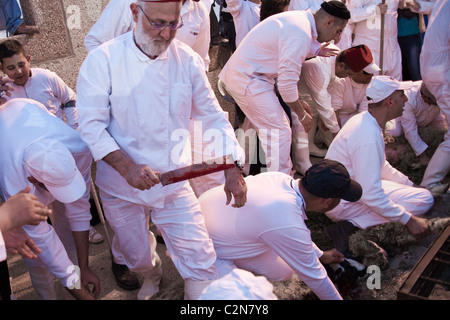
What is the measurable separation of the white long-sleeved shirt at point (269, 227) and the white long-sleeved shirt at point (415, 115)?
2.37m

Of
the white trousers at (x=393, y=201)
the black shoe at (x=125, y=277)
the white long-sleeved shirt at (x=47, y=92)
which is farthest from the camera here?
the white long-sleeved shirt at (x=47, y=92)

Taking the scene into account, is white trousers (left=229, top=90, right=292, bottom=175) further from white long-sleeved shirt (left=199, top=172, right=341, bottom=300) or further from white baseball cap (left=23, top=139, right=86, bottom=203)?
white baseball cap (left=23, top=139, right=86, bottom=203)

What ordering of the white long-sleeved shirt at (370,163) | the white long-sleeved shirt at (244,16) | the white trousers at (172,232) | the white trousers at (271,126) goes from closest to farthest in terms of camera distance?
the white trousers at (172,232), the white long-sleeved shirt at (370,163), the white trousers at (271,126), the white long-sleeved shirt at (244,16)

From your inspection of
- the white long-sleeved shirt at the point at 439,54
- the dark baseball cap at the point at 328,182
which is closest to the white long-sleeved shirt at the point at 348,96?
the white long-sleeved shirt at the point at 439,54

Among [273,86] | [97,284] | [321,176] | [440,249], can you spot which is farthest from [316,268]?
[273,86]

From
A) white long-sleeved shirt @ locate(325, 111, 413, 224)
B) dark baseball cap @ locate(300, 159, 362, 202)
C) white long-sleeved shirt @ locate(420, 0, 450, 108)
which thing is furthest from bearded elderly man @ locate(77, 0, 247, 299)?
white long-sleeved shirt @ locate(420, 0, 450, 108)

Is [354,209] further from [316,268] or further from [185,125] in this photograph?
[185,125]

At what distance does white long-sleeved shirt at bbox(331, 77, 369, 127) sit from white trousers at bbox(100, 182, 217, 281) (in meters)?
2.91

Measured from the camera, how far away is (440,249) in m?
2.92

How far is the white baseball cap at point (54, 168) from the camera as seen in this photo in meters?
2.53

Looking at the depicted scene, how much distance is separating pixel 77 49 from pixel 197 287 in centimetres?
313

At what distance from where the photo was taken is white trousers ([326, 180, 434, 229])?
3.68 metres

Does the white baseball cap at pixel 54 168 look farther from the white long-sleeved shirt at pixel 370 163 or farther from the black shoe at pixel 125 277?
the white long-sleeved shirt at pixel 370 163

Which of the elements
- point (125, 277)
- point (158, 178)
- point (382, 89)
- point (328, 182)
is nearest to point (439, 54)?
point (382, 89)
